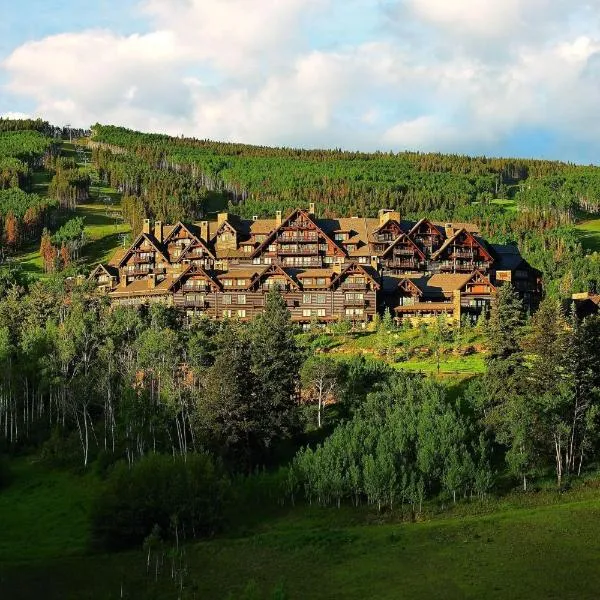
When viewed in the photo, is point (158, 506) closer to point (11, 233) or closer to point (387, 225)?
point (387, 225)

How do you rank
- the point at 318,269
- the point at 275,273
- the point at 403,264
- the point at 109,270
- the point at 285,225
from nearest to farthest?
1. the point at 275,273
2. the point at 318,269
3. the point at 285,225
4. the point at 403,264
5. the point at 109,270

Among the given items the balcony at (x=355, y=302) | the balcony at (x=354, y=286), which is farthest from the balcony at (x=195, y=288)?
the balcony at (x=355, y=302)

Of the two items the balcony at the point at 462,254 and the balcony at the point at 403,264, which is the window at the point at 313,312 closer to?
the balcony at the point at 403,264

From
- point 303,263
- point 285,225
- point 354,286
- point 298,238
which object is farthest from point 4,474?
point 298,238

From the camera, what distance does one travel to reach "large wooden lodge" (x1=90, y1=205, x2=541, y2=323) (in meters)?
120

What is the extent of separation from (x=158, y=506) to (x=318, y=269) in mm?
65320

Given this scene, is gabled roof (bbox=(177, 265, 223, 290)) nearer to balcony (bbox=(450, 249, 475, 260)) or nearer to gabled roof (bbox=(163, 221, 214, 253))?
gabled roof (bbox=(163, 221, 214, 253))

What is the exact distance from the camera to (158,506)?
222 feet

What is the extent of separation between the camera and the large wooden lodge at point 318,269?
12031 cm

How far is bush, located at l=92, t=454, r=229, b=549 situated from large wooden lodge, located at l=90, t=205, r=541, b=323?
177 feet

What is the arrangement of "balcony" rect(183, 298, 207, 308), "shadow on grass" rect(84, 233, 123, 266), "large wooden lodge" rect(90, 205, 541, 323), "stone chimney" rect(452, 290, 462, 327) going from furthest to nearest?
"shadow on grass" rect(84, 233, 123, 266), "balcony" rect(183, 298, 207, 308), "large wooden lodge" rect(90, 205, 541, 323), "stone chimney" rect(452, 290, 462, 327)

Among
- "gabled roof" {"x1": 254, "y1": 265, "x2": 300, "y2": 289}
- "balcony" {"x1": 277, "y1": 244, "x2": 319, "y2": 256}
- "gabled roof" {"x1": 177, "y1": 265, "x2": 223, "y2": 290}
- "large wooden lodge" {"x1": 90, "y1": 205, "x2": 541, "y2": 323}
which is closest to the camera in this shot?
"large wooden lodge" {"x1": 90, "y1": 205, "x2": 541, "y2": 323}

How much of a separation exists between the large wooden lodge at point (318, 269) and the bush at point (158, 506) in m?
54.1

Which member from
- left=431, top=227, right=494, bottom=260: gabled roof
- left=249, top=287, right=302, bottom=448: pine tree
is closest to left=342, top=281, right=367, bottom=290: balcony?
left=431, top=227, right=494, bottom=260: gabled roof
